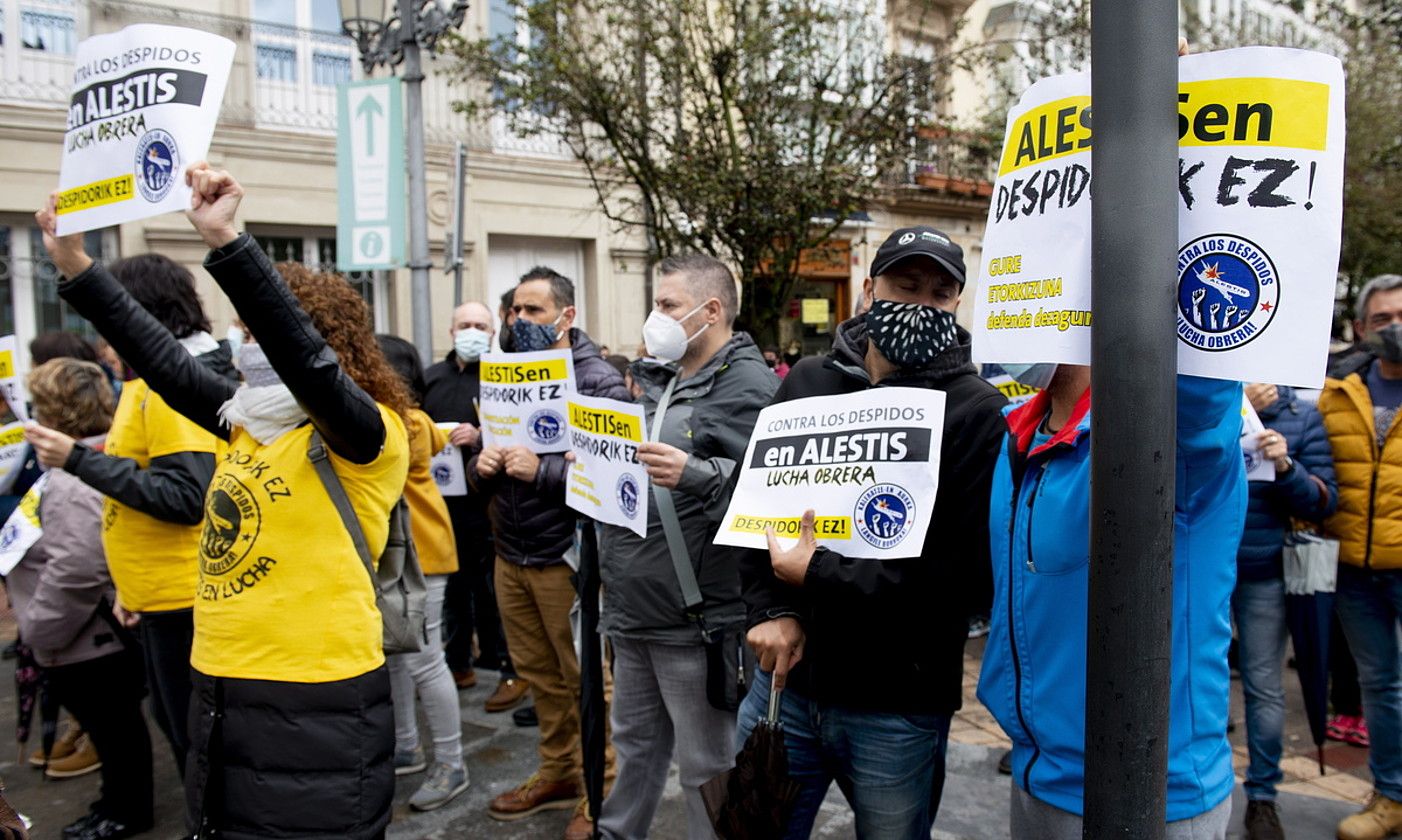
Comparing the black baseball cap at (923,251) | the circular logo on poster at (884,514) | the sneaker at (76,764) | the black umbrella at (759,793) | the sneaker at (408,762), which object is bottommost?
the sneaker at (76,764)

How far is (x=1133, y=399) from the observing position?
4.39 feet

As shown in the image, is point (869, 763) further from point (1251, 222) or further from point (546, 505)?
point (546, 505)

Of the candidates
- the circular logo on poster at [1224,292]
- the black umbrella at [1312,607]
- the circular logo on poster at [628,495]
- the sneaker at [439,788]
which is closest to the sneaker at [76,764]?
the sneaker at [439,788]

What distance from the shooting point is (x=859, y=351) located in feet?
9.07

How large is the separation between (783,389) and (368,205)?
524 centimetres

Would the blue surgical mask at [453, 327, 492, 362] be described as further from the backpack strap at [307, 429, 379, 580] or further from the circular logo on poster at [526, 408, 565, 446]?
the backpack strap at [307, 429, 379, 580]

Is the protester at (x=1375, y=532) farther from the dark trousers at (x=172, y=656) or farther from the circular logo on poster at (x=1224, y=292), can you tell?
the dark trousers at (x=172, y=656)

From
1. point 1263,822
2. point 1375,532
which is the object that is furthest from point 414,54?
point 1263,822

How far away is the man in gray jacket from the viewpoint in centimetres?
333

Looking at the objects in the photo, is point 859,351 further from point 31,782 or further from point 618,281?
point 618,281

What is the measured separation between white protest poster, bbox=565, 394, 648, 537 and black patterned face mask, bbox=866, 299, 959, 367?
103 centimetres

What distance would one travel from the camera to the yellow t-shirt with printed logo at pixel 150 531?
11.9 ft

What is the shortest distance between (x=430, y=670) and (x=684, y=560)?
5.57 ft

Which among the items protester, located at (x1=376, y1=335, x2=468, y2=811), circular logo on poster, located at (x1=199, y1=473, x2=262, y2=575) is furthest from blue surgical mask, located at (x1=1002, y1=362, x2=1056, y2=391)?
protester, located at (x1=376, y1=335, x2=468, y2=811)
